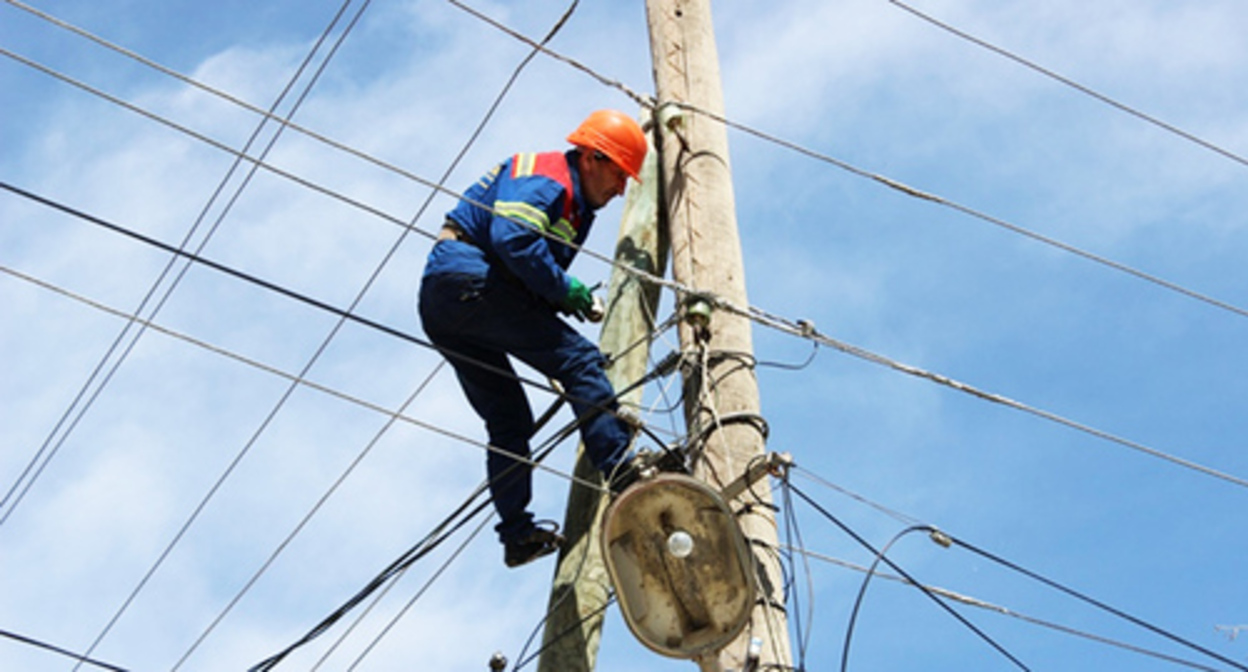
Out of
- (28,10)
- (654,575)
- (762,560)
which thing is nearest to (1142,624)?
(762,560)

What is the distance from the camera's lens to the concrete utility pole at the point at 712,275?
632cm

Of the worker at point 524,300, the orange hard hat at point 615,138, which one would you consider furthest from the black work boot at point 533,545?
the orange hard hat at point 615,138

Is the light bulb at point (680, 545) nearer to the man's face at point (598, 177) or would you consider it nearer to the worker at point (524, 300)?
the worker at point (524, 300)

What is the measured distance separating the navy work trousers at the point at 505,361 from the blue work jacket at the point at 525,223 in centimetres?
7

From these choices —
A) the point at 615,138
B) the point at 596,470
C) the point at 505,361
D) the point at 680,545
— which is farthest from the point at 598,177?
the point at 680,545

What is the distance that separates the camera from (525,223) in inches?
272

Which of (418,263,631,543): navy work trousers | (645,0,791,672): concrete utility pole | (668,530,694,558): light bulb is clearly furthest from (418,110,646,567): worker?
(668,530,694,558): light bulb

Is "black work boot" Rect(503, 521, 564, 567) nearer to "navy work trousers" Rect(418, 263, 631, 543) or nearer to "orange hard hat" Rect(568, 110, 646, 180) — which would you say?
"navy work trousers" Rect(418, 263, 631, 543)

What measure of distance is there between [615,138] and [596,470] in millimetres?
1237

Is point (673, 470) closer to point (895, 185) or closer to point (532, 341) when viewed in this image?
point (532, 341)

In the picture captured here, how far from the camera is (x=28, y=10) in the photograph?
625 centimetres

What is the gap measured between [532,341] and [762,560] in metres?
1.22

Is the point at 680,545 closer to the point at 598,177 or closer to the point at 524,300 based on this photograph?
the point at 524,300

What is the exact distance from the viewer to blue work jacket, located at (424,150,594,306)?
6.87 meters
